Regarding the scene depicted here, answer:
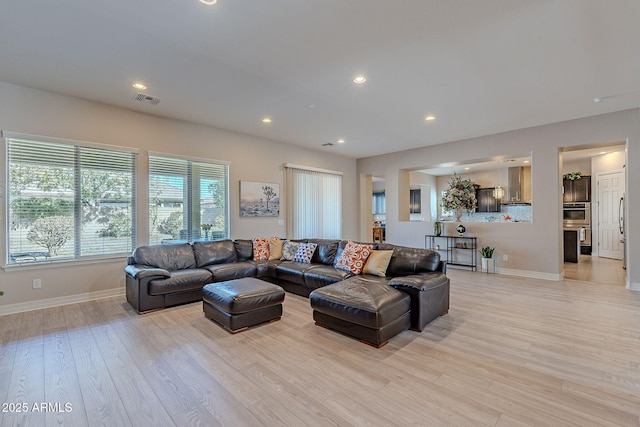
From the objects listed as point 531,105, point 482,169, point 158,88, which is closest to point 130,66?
point 158,88

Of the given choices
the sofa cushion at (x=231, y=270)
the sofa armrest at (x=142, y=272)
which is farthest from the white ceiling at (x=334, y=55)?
the sofa cushion at (x=231, y=270)

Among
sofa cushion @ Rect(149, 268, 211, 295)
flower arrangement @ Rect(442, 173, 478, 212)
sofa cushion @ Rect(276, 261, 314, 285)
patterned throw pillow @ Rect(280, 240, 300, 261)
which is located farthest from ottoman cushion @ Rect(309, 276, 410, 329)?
flower arrangement @ Rect(442, 173, 478, 212)

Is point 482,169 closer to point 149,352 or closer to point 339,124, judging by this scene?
point 339,124

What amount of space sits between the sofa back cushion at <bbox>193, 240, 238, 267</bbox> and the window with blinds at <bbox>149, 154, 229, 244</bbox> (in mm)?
530

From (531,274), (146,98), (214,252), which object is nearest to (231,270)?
(214,252)

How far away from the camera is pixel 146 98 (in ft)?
13.5

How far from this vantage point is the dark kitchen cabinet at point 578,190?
8.20 meters

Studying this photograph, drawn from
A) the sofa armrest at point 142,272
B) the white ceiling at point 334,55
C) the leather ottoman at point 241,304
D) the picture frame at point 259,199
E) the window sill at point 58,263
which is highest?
the white ceiling at point 334,55

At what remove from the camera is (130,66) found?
3240 mm

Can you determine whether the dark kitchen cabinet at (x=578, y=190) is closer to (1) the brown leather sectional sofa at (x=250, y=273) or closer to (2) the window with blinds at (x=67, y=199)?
(1) the brown leather sectional sofa at (x=250, y=273)

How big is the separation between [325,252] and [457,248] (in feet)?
11.9

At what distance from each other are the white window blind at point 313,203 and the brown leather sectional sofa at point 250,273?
5.60 ft

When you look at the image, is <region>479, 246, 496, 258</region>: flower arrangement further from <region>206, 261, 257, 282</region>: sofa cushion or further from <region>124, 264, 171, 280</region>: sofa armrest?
<region>124, 264, 171, 280</region>: sofa armrest

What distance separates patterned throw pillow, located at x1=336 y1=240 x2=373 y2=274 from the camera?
411cm
